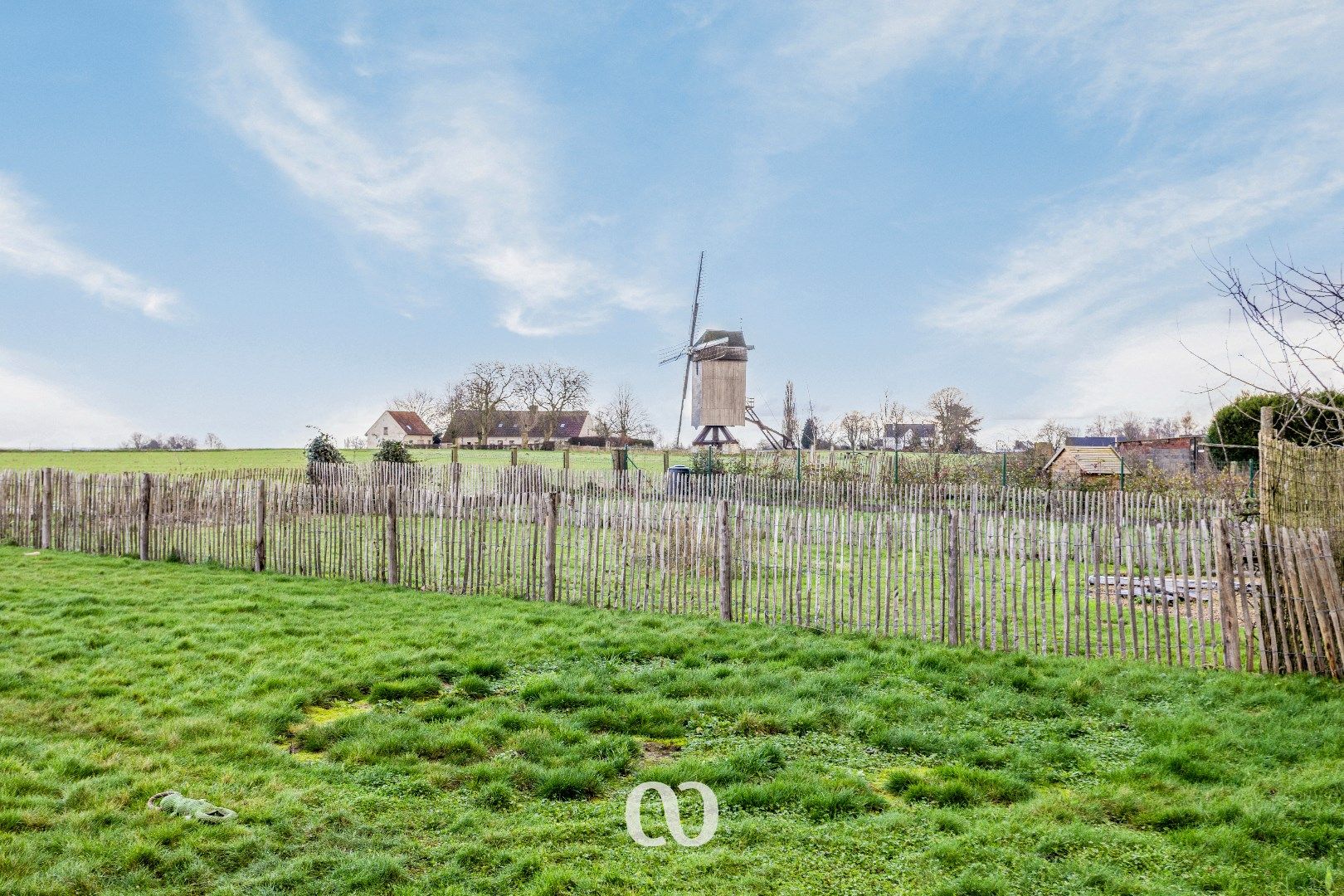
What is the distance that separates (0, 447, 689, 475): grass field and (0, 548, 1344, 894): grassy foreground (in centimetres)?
3164

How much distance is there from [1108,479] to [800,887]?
75.2 ft

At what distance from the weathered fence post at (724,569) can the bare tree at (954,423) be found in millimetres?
31250

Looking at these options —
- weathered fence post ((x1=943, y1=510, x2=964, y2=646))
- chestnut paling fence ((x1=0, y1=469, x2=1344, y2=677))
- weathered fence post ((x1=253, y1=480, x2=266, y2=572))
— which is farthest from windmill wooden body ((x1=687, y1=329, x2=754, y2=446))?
weathered fence post ((x1=943, y1=510, x2=964, y2=646))

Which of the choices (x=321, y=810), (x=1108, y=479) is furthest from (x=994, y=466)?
(x=321, y=810)

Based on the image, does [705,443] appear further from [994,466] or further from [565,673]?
[565,673]

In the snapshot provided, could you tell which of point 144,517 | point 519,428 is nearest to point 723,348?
point 144,517

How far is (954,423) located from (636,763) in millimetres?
41528

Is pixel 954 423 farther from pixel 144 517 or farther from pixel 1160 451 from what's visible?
pixel 144 517

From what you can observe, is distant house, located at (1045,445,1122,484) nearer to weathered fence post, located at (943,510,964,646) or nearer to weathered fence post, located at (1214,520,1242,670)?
weathered fence post, located at (943,510,964,646)

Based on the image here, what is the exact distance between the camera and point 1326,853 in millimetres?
3693

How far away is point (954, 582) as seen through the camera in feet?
25.5

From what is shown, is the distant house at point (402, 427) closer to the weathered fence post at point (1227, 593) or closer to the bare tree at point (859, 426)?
the bare tree at point (859, 426)

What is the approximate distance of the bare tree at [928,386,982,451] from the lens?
4020 centimetres

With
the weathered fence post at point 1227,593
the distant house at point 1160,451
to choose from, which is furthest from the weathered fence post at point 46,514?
the distant house at point 1160,451
